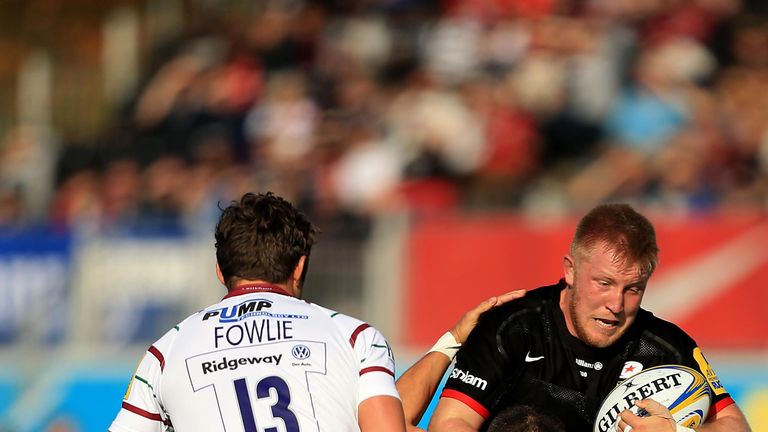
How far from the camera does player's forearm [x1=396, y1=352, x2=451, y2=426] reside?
5.22 metres

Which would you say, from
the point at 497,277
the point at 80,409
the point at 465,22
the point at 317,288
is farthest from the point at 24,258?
the point at 465,22

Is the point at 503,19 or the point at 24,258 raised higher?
→ the point at 503,19

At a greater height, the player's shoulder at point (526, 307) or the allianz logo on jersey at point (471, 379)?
the player's shoulder at point (526, 307)

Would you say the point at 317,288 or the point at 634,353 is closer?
the point at 634,353

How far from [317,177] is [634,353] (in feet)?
28.4

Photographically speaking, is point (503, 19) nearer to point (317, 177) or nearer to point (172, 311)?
point (317, 177)

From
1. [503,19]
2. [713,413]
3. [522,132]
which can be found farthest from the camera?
[503,19]

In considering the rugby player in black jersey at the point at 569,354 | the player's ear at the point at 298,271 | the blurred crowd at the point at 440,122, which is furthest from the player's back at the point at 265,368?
the blurred crowd at the point at 440,122

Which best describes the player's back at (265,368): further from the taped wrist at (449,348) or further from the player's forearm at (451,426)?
the taped wrist at (449,348)

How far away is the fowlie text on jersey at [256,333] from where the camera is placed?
4336 millimetres

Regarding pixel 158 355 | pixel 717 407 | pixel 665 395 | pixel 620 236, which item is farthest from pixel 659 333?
pixel 158 355

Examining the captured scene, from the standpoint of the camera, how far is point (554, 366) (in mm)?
5164

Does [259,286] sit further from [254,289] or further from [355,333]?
[355,333]

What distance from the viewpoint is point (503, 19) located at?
48.7ft
